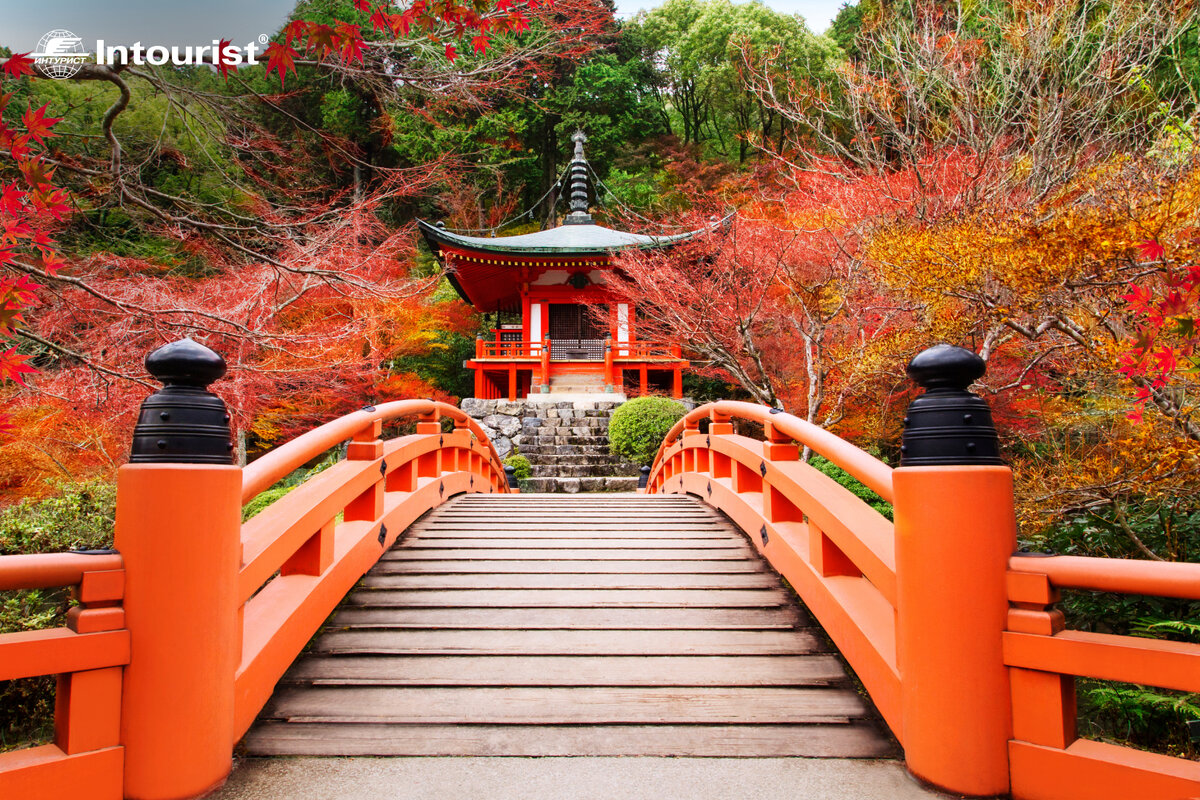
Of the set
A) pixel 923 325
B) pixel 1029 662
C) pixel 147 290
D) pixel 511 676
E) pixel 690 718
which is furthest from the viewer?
pixel 923 325

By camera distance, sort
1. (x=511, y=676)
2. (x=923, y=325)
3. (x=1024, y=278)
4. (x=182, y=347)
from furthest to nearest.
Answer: (x=923, y=325) → (x=1024, y=278) → (x=511, y=676) → (x=182, y=347)

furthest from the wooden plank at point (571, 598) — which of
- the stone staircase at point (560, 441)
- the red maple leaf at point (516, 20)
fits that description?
the stone staircase at point (560, 441)

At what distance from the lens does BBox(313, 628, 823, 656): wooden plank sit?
2.58 m

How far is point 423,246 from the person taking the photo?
2412 centimetres

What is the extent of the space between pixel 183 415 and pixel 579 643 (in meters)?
1.64

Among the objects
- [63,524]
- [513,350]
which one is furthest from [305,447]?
[513,350]

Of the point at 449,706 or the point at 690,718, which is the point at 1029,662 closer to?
the point at 690,718

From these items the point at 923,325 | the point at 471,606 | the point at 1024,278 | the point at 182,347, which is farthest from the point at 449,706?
the point at 923,325

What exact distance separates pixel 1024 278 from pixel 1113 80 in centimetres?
496

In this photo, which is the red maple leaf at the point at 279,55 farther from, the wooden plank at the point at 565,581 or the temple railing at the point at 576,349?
the temple railing at the point at 576,349

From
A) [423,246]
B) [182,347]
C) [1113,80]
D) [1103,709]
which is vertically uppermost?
[423,246]

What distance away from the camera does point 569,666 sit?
249 cm

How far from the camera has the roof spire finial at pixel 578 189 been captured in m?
20.0

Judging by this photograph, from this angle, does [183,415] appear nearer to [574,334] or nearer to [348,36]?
[348,36]
